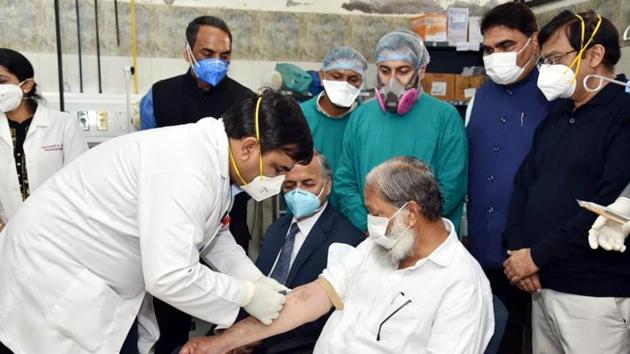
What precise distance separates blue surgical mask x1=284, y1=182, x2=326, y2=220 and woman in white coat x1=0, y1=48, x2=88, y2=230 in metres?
1.21

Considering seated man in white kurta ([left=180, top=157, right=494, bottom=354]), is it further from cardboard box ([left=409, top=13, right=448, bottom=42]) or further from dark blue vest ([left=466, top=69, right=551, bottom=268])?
cardboard box ([left=409, top=13, right=448, bottom=42])

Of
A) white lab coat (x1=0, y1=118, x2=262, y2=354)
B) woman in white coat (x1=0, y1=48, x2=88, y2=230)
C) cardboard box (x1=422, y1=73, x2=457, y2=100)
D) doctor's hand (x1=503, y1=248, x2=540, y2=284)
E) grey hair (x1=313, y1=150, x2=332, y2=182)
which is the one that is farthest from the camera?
cardboard box (x1=422, y1=73, x2=457, y2=100)

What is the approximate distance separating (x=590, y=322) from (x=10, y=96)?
8.05 ft

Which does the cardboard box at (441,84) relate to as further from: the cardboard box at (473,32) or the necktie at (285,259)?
the necktie at (285,259)

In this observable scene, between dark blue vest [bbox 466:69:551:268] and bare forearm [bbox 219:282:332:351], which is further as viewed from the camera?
dark blue vest [bbox 466:69:551:268]

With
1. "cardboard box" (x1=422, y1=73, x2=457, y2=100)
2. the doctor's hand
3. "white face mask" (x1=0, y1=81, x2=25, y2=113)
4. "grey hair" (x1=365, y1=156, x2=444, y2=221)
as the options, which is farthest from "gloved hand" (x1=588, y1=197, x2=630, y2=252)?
"cardboard box" (x1=422, y1=73, x2=457, y2=100)

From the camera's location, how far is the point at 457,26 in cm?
405

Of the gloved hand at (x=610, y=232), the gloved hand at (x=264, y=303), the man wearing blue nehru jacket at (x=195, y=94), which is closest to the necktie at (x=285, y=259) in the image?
the gloved hand at (x=264, y=303)

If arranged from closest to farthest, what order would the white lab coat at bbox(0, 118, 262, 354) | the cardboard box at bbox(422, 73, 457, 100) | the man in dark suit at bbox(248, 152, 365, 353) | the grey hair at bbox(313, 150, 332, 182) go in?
the white lab coat at bbox(0, 118, 262, 354) → the man in dark suit at bbox(248, 152, 365, 353) → the grey hair at bbox(313, 150, 332, 182) → the cardboard box at bbox(422, 73, 457, 100)

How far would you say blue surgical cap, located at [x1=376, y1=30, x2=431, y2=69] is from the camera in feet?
7.52

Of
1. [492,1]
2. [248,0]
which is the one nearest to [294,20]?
[248,0]

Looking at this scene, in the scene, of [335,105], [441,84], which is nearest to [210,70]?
[335,105]

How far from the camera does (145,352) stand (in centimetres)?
173

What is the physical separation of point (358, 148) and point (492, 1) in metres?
2.88
